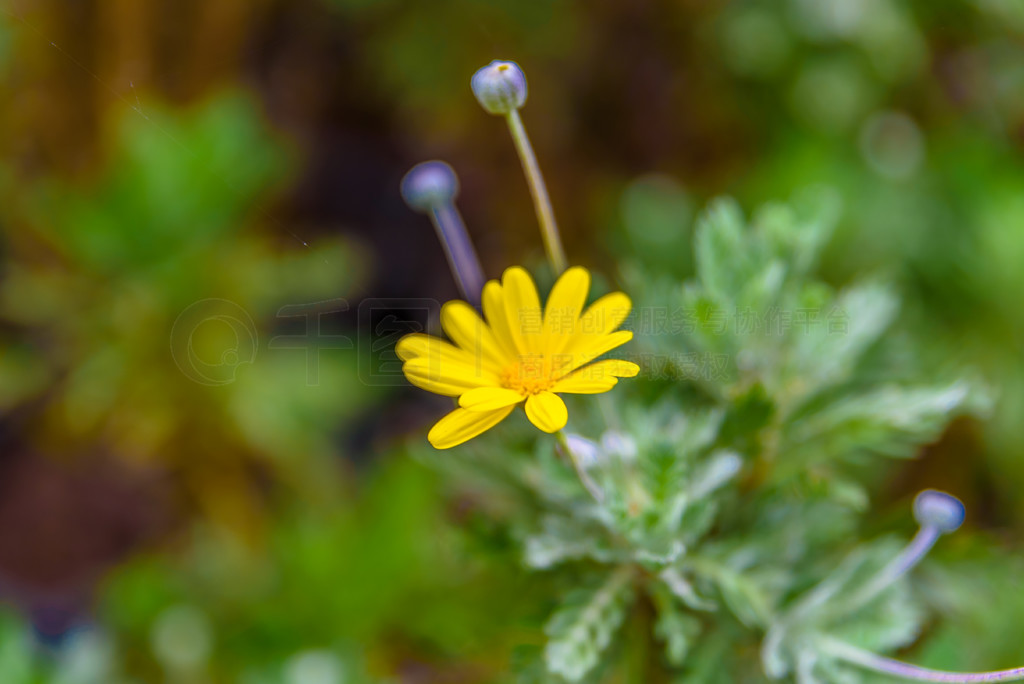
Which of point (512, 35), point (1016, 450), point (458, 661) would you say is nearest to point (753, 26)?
point (512, 35)

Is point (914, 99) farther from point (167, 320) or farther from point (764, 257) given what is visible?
point (167, 320)

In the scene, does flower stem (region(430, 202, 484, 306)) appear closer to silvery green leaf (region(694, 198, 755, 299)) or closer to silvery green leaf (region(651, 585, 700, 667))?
silvery green leaf (region(694, 198, 755, 299))

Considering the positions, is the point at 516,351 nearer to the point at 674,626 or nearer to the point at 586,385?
the point at 586,385

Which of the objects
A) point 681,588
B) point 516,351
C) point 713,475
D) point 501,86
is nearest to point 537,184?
point 501,86

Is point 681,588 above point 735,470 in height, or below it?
below

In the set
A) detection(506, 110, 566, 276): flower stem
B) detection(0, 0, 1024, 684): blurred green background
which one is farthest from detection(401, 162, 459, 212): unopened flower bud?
detection(0, 0, 1024, 684): blurred green background

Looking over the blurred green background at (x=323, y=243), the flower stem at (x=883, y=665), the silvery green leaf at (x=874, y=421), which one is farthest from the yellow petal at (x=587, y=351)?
the blurred green background at (x=323, y=243)
